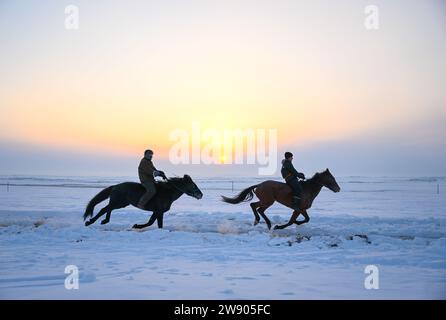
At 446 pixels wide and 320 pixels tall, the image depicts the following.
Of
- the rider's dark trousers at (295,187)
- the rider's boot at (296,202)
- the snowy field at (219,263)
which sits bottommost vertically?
the snowy field at (219,263)

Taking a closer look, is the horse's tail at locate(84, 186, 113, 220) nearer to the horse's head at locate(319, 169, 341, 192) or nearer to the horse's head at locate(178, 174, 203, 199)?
the horse's head at locate(178, 174, 203, 199)

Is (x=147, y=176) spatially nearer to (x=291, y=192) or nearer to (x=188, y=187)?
(x=188, y=187)

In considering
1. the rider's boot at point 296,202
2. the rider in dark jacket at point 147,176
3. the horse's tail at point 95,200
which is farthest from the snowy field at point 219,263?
the rider in dark jacket at point 147,176

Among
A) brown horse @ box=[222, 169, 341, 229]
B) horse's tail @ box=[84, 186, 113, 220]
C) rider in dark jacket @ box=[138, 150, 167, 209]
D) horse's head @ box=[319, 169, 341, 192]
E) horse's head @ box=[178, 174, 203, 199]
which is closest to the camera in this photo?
rider in dark jacket @ box=[138, 150, 167, 209]

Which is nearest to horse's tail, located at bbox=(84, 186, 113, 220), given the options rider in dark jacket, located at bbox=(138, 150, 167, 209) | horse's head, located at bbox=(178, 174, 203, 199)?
rider in dark jacket, located at bbox=(138, 150, 167, 209)

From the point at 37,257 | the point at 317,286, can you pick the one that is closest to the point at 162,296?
the point at 317,286

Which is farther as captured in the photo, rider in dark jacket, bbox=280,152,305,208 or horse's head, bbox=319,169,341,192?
horse's head, bbox=319,169,341,192

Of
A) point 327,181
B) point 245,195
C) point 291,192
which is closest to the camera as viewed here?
point 291,192

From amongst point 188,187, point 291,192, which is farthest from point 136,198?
point 291,192

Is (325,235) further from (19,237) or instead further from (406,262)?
(19,237)

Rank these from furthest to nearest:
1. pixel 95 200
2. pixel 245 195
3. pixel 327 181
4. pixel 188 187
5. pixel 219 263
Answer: pixel 245 195, pixel 327 181, pixel 188 187, pixel 95 200, pixel 219 263

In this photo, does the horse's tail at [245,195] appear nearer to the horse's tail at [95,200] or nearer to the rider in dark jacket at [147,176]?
the rider in dark jacket at [147,176]

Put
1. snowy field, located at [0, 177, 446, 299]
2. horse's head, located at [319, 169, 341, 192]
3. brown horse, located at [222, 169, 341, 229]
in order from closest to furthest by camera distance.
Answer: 1. snowy field, located at [0, 177, 446, 299]
2. brown horse, located at [222, 169, 341, 229]
3. horse's head, located at [319, 169, 341, 192]
